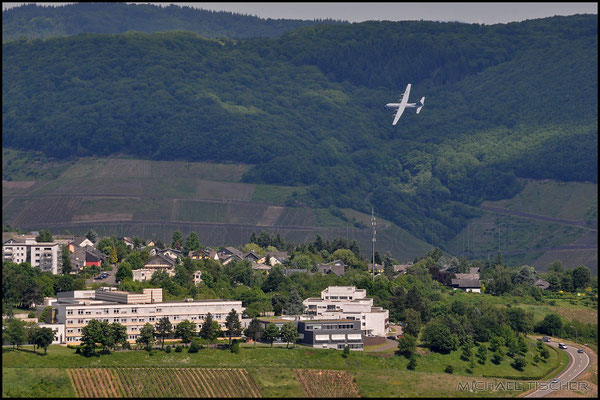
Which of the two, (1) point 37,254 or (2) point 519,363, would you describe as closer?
(2) point 519,363

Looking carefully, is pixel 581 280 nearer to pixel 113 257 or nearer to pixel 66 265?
pixel 113 257

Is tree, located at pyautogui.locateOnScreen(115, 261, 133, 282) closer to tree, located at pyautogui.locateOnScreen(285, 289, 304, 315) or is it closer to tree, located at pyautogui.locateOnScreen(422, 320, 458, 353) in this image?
tree, located at pyautogui.locateOnScreen(285, 289, 304, 315)

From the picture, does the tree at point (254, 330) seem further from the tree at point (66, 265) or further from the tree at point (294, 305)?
the tree at point (66, 265)

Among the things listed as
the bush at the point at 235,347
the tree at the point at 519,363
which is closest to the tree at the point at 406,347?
the tree at the point at 519,363

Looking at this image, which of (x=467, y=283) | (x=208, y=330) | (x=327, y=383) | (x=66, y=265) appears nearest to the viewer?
(x=327, y=383)

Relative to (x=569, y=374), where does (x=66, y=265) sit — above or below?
above

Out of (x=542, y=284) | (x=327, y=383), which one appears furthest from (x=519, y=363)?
(x=542, y=284)
